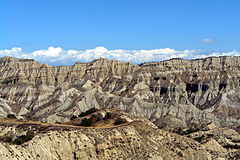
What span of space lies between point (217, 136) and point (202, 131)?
22.3ft

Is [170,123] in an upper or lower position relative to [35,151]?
lower

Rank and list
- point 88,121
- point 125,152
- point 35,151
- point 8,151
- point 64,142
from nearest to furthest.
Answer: point 8,151, point 35,151, point 64,142, point 125,152, point 88,121

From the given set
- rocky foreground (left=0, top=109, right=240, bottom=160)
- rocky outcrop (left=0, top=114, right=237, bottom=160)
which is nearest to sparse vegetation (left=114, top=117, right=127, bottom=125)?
rocky foreground (left=0, top=109, right=240, bottom=160)

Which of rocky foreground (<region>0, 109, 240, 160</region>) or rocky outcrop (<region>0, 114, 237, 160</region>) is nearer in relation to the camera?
rocky foreground (<region>0, 109, 240, 160</region>)

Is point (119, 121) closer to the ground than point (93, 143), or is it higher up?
higher up

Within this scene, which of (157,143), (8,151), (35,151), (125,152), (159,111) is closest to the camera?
(8,151)

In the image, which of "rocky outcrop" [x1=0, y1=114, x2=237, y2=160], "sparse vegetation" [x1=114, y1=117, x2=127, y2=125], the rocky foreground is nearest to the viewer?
the rocky foreground

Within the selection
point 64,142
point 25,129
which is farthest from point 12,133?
point 64,142

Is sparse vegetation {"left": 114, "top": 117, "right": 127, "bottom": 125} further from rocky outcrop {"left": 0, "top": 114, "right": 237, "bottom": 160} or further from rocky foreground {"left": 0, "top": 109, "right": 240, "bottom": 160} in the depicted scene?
rocky outcrop {"left": 0, "top": 114, "right": 237, "bottom": 160}

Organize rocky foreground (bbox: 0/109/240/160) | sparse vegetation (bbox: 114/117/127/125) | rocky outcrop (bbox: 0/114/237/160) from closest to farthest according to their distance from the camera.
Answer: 1. rocky foreground (bbox: 0/109/240/160)
2. rocky outcrop (bbox: 0/114/237/160)
3. sparse vegetation (bbox: 114/117/127/125)

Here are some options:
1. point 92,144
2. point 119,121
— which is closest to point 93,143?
point 92,144

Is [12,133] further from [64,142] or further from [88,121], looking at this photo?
[88,121]

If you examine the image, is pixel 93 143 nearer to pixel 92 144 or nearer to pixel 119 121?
pixel 92 144

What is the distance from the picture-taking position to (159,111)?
196 m
